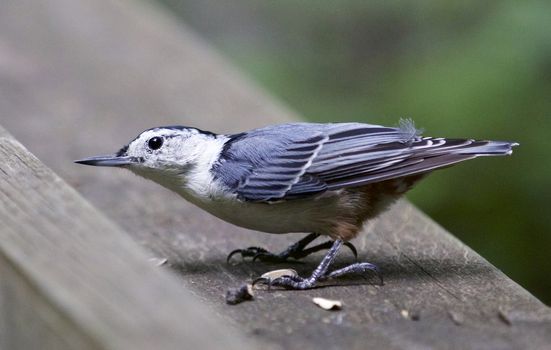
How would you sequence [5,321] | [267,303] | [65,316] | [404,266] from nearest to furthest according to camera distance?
[65,316], [5,321], [267,303], [404,266]

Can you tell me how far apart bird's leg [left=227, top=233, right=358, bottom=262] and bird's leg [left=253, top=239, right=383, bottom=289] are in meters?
0.16

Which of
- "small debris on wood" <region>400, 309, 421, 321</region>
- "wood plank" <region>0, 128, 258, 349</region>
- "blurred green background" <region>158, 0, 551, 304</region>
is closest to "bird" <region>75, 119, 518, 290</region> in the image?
"small debris on wood" <region>400, 309, 421, 321</region>

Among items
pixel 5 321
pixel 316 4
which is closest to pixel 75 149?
pixel 5 321

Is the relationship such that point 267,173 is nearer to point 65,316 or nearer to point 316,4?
point 65,316

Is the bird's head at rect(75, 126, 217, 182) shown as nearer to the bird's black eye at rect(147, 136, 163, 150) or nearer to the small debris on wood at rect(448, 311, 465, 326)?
the bird's black eye at rect(147, 136, 163, 150)

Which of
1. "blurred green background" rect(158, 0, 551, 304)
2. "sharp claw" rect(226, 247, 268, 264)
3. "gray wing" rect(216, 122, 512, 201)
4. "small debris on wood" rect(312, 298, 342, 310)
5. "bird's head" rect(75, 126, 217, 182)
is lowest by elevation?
"small debris on wood" rect(312, 298, 342, 310)

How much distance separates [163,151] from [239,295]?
764 millimetres

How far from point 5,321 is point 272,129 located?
125 cm

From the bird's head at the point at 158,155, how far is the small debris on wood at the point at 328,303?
0.82m

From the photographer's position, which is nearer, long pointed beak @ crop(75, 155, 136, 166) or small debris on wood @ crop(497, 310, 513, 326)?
small debris on wood @ crop(497, 310, 513, 326)

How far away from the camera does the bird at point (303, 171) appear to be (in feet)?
9.60

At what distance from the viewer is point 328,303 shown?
7.91ft

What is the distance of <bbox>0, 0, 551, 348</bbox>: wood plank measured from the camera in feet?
7.30

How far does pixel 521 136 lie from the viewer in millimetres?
4676
